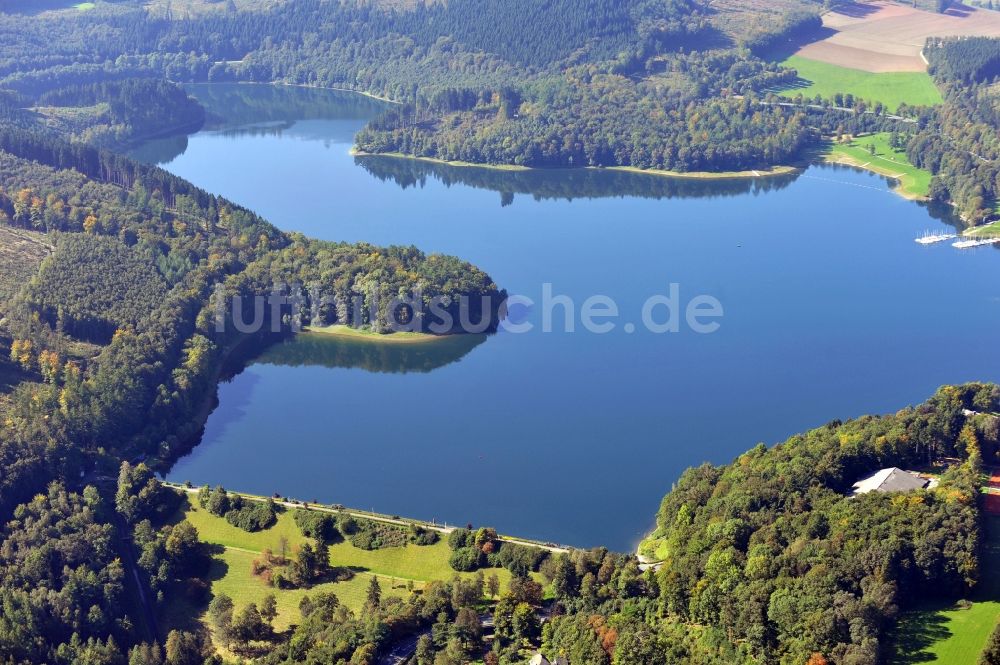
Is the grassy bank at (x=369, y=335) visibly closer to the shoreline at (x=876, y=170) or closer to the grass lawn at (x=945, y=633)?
the grass lawn at (x=945, y=633)

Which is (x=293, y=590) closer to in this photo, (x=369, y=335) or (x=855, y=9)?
(x=369, y=335)

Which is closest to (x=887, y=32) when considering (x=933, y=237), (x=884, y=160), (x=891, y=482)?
(x=884, y=160)

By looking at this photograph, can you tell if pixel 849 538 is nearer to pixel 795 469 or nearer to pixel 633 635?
pixel 795 469

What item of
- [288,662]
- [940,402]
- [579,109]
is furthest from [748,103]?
[288,662]

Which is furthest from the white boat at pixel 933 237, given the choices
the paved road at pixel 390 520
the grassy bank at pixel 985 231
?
the paved road at pixel 390 520

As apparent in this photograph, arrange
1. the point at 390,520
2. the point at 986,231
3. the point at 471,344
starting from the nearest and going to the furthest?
the point at 390,520 < the point at 471,344 < the point at 986,231

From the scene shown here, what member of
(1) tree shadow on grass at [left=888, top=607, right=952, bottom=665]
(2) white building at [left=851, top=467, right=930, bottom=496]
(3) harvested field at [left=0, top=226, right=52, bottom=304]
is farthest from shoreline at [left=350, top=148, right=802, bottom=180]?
(1) tree shadow on grass at [left=888, top=607, right=952, bottom=665]
